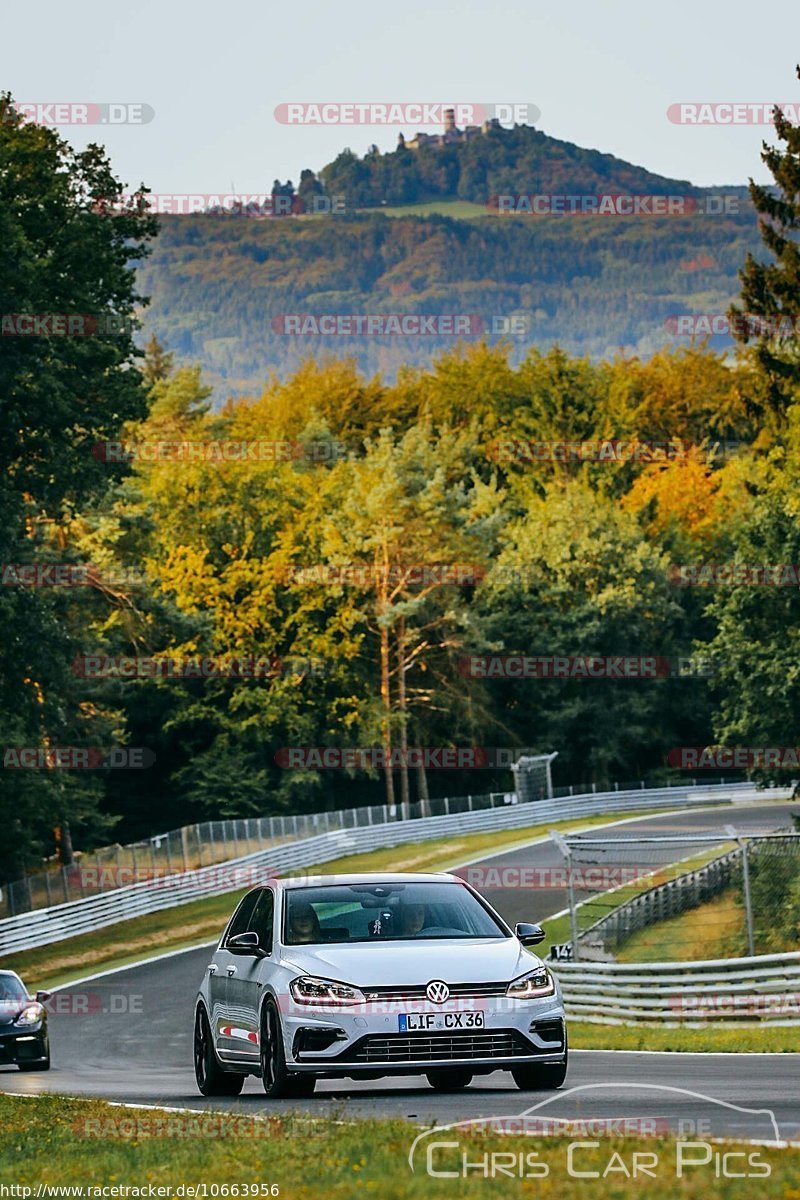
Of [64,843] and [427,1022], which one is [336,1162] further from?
[64,843]

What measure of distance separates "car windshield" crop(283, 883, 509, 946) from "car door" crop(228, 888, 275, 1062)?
0.26 meters

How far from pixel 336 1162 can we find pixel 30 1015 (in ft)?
43.7

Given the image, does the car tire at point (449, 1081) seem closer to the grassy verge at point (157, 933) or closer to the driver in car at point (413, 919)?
the driver in car at point (413, 919)

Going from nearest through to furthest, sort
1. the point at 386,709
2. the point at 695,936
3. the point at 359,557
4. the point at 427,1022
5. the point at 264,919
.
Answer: the point at 427,1022 → the point at 264,919 → the point at 695,936 → the point at 386,709 → the point at 359,557

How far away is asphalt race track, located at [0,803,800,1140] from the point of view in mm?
11672

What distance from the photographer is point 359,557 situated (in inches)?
3361

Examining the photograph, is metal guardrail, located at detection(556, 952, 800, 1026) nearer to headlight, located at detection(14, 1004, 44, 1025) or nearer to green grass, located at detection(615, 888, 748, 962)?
green grass, located at detection(615, 888, 748, 962)

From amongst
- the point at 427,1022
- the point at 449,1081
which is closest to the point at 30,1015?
the point at 449,1081

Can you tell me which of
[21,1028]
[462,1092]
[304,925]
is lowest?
[21,1028]

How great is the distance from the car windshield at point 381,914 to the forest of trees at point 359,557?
95.1ft

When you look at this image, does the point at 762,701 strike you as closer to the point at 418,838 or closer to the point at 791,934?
the point at 791,934

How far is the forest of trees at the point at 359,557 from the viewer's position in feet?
148

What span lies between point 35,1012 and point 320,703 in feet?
206

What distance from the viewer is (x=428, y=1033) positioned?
1294 cm
